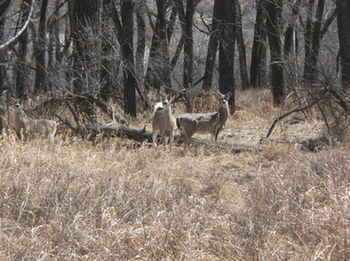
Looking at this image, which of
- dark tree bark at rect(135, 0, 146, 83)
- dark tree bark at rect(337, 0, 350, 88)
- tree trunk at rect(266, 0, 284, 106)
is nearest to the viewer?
dark tree bark at rect(337, 0, 350, 88)

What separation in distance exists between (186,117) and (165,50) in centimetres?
448

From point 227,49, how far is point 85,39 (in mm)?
3652

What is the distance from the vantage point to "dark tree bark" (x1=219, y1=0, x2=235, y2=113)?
615 inches

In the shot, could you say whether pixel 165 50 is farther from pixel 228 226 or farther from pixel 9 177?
pixel 228 226

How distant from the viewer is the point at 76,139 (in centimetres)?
1052

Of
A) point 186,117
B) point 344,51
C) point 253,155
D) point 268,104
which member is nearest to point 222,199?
point 253,155

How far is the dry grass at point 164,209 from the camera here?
507cm

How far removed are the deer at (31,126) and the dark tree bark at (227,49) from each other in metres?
5.14

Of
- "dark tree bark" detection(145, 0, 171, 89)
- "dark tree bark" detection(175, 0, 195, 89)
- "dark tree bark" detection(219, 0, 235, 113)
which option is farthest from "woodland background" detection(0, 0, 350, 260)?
"dark tree bark" detection(175, 0, 195, 89)

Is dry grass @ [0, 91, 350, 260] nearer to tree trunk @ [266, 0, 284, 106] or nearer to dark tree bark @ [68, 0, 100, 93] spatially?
dark tree bark @ [68, 0, 100, 93]

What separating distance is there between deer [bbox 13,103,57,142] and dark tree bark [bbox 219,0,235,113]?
5.14 meters

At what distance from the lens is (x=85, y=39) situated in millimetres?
14305

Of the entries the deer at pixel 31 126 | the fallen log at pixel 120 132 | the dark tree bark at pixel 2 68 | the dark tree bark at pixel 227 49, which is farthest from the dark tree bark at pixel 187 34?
the fallen log at pixel 120 132

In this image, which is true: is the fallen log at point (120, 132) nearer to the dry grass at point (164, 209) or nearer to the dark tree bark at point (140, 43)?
the dry grass at point (164, 209)
